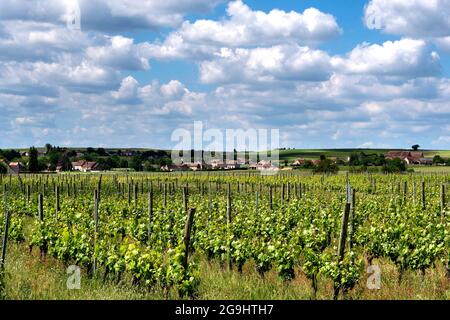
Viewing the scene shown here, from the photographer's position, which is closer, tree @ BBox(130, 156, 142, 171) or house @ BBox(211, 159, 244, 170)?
house @ BBox(211, 159, 244, 170)

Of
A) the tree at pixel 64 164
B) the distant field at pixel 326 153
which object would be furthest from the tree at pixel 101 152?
the distant field at pixel 326 153

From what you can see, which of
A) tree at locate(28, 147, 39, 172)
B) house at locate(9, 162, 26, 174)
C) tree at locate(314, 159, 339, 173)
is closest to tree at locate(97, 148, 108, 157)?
house at locate(9, 162, 26, 174)

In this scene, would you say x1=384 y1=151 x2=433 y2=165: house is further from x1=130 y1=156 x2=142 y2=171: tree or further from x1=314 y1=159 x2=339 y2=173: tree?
x1=130 y1=156 x2=142 y2=171: tree

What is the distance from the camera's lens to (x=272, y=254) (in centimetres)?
1038

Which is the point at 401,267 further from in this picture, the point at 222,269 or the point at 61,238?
the point at 61,238

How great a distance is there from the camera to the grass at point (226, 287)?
887cm

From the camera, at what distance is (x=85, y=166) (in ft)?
368

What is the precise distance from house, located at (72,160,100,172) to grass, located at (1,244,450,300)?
100 meters

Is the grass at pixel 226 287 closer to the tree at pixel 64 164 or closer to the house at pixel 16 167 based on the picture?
the house at pixel 16 167

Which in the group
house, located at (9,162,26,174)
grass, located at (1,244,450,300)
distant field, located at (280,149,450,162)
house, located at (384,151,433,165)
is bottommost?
grass, located at (1,244,450,300)

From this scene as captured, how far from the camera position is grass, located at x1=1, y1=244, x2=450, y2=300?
887 centimetres

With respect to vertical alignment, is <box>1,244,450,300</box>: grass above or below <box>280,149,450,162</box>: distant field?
below
